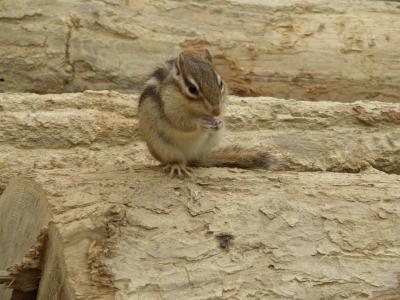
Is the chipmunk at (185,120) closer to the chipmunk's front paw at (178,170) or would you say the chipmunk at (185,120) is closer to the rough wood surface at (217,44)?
the chipmunk's front paw at (178,170)

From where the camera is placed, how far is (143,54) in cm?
595

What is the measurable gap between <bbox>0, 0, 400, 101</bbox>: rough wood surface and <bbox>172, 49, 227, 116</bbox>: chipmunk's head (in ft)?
6.19

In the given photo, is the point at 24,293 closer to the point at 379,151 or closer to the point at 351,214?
the point at 351,214

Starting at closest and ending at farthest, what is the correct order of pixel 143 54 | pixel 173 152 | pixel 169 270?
1. pixel 169 270
2. pixel 173 152
3. pixel 143 54

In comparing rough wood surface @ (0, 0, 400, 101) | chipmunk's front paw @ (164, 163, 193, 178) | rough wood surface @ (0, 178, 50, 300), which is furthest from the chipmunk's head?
rough wood surface @ (0, 0, 400, 101)

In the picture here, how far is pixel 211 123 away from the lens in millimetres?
4129

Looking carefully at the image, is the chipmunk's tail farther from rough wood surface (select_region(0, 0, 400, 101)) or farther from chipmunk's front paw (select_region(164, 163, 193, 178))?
rough wood surface (select_region(0, 0, 400, 101))

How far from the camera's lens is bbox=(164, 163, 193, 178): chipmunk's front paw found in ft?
13.3

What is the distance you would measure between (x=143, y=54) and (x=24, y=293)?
8.26ft

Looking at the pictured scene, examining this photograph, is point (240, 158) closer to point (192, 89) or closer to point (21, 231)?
point (192, 89)

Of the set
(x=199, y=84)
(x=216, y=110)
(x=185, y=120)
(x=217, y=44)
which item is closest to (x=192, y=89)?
(x=199, y=84)

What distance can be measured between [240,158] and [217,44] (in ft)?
6.42

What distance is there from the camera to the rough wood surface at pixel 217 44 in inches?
230

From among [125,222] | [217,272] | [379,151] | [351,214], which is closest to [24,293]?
[125,222]
